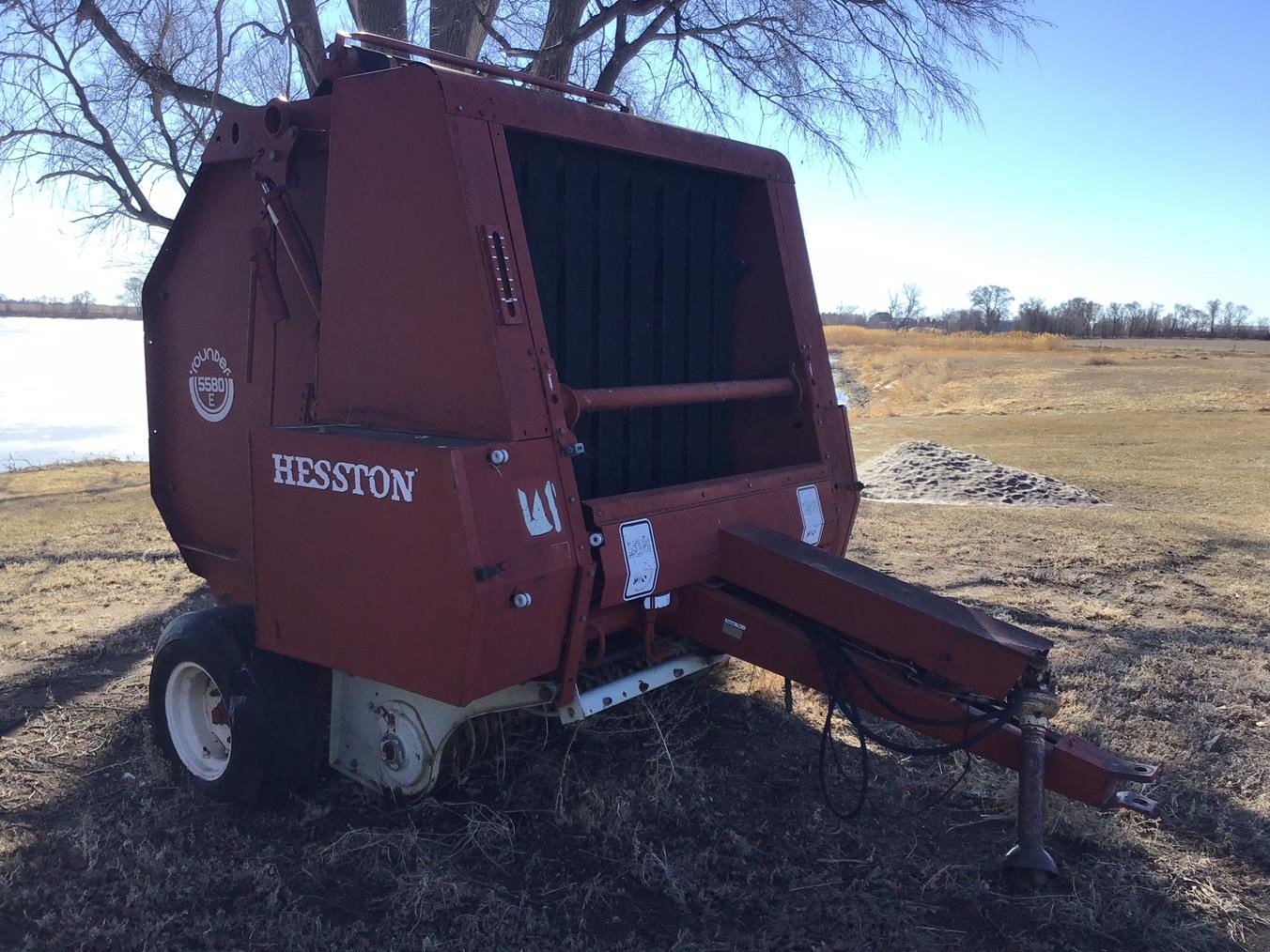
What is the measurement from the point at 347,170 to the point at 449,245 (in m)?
0.59

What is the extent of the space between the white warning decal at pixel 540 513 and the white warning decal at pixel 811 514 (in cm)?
132

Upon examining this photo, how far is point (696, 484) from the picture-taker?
12.2 feet

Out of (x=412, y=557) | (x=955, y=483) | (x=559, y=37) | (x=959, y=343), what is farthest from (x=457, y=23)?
(x=959, y=343)

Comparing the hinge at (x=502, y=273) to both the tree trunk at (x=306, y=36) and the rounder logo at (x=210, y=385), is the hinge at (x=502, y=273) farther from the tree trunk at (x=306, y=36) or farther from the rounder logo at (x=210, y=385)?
the tree trunk at (x=306, y=36)

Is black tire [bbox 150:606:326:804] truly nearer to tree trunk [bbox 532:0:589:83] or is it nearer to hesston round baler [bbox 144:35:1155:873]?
hesston round baler [bbox 144:35:1155:873]

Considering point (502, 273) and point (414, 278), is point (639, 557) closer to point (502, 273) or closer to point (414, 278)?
point (502, 273)

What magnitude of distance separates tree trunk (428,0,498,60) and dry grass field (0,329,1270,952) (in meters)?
4.64

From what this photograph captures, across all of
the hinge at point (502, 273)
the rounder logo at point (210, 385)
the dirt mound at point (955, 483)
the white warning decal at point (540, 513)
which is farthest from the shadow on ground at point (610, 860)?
the dirt mound at point (955, 483)

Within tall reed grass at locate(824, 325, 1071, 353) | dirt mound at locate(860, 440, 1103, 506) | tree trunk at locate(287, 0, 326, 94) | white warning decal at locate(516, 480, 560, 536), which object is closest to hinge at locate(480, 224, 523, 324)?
white warning decal at locate(516, 480, 560, 536)

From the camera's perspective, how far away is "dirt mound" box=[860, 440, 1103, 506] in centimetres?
1081

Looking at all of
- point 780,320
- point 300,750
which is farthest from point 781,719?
point 300,750

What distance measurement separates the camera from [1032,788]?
306cm

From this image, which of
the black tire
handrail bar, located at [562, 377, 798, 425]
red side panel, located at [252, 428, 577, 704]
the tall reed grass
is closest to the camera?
red side panel, located at [252, 428, 577, 704]

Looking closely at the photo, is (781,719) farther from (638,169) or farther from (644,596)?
(638,169)
